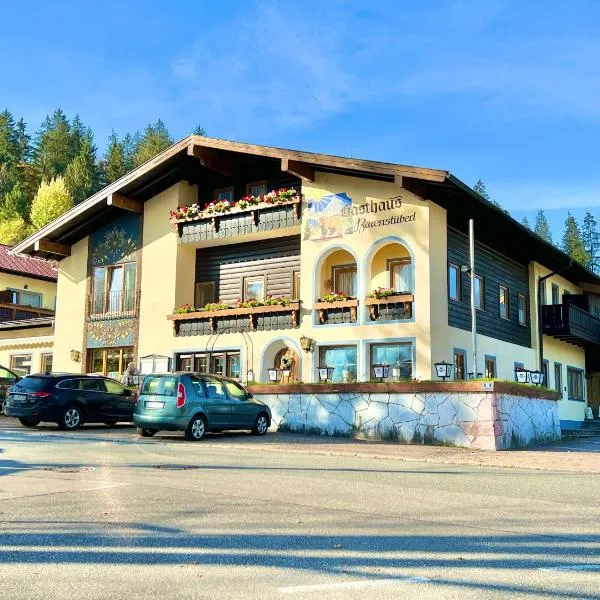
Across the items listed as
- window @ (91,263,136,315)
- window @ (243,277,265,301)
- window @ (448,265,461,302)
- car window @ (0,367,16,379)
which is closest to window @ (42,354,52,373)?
window @ (91,263,136,315)

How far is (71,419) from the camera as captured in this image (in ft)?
69.4

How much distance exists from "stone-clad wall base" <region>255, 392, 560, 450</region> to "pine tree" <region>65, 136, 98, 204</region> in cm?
6888

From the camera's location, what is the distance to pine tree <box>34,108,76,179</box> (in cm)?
9638

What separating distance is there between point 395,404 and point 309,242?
7780mm

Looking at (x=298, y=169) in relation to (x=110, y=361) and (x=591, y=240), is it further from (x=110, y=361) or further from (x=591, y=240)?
(x=591, y=240)

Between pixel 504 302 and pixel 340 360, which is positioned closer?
pixel 340 360

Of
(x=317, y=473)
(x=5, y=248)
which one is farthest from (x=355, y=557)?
(x=5, y=248)

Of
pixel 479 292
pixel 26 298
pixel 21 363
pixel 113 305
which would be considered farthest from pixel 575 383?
pixel 26 298

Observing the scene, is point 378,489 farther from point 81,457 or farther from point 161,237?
point 161,237

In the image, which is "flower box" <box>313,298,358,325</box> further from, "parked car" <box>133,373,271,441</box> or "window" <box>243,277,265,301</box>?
"parked car" <box>133,373,271,441</box>

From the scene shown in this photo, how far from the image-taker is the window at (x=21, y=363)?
3459cm

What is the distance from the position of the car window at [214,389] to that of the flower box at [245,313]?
6.35 meters

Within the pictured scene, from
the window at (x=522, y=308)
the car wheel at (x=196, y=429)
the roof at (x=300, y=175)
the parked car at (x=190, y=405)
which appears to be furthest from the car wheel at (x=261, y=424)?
the window at (x=522, y=308)

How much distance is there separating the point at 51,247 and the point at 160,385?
15.2 metres
